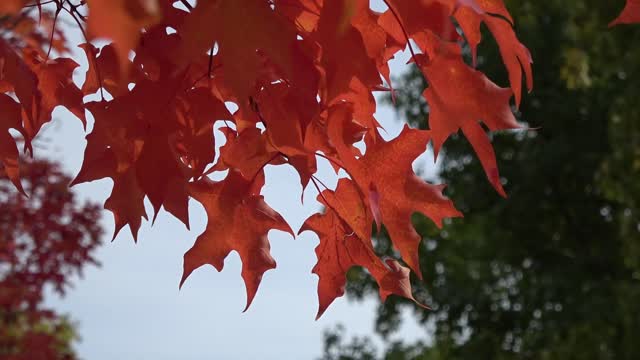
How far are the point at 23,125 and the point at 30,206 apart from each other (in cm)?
517

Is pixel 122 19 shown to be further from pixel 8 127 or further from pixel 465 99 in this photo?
pixel 8 127

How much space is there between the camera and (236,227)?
2.03 meters

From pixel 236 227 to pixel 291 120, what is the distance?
1.26 feet

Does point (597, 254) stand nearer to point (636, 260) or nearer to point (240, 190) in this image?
point (636, 260)

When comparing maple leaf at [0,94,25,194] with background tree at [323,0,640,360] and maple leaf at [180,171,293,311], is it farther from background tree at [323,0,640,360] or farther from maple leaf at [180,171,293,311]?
background tree at [323,0,640,360]

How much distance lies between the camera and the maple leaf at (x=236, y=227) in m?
2.00

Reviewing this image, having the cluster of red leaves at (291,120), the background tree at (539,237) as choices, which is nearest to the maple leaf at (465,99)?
the cluster of red leaves at (291,120)

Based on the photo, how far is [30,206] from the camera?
7.00 metres

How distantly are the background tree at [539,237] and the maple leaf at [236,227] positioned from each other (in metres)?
9.38

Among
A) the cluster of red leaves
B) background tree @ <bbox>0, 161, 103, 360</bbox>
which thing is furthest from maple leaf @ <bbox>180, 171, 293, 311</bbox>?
background tree @ <bbox>0, 161, 103, 360</bbox>

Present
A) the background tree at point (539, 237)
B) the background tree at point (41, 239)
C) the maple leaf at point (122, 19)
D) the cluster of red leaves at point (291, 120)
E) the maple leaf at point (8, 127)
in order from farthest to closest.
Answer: the background tree at point (539, 237), the background tree at point (41, 239), the maple leaf at point (8, 127), the cluster of red leaves at point (291, 120), the maple leaf at point (122, 19)

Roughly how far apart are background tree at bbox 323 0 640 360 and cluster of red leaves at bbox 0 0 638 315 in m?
9.36

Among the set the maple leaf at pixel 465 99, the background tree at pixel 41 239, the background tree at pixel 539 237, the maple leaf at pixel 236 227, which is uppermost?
the maple leaf at pixel 465 99

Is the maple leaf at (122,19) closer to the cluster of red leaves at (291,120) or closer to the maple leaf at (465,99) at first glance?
the cluster of red leaves at (291,120)
